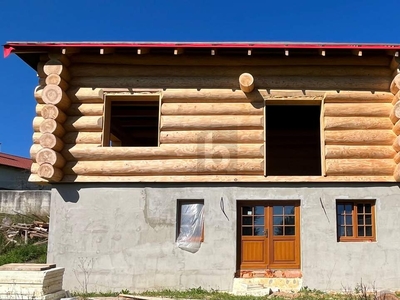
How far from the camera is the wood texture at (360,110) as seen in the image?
11.9 m

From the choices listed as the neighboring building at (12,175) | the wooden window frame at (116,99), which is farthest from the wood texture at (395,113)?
the neighboring building at (12,175)

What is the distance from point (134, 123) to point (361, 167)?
28.0 ft

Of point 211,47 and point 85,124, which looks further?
point 85,124

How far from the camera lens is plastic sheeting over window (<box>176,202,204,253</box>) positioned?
11.5 m

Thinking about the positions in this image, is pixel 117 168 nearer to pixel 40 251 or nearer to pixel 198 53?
pixel 198 53

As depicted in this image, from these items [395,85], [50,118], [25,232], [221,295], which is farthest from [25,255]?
[395,85]

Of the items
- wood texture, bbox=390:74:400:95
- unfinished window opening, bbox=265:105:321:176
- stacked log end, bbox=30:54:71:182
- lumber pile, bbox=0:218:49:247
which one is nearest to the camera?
stacked log end, bbox=30:54:71:182

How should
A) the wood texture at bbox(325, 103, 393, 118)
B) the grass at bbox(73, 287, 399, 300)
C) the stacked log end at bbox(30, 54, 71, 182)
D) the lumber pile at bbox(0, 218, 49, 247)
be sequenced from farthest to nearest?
1. the lumber pile at bbox(0, 218, 49, 247)
2. the wood texture at bbox(325, 103, 393, 118)
3. the stacked log end at bbox(30, 54, 71, 182)
4. the grass at bbox(73, 287, 399, 300)

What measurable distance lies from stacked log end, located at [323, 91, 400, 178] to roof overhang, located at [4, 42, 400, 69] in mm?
1146

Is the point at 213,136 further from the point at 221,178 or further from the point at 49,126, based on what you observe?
the point at 49,126

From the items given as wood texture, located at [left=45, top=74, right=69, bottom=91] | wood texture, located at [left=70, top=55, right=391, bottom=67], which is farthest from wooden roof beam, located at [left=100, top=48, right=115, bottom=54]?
wood texture, located at [left=45, top=74, right=69, bottom=91]

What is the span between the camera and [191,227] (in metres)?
11.6

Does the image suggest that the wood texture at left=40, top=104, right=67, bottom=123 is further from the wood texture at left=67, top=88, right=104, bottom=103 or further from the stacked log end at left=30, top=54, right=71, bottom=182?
the wood texture at left=67, top=88, right=104, bottom=103

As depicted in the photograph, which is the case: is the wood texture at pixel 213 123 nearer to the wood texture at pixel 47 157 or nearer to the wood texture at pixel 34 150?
the wood texture at pixel 47 157
